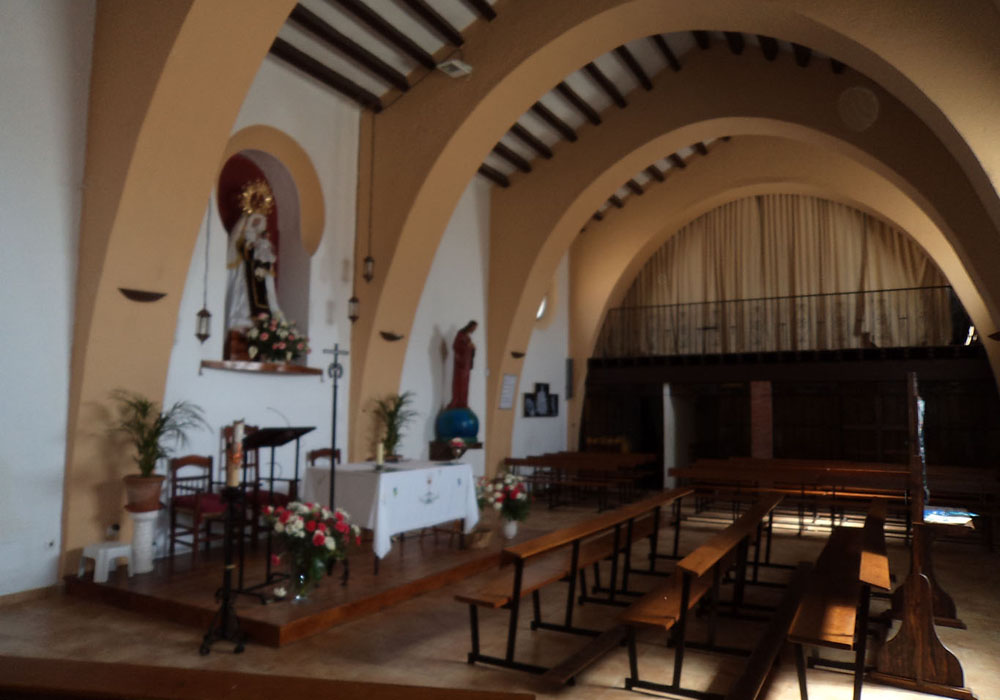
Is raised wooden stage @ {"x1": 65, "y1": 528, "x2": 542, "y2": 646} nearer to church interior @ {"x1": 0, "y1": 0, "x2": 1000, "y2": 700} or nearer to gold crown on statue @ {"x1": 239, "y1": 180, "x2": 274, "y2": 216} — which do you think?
church interior @ {"x1": 0, "y1": 0, "x2": 1000, "y2": 700}

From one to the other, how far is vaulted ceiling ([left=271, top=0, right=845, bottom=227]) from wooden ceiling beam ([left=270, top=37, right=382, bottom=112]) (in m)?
0.01

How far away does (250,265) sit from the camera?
7641 millimetres

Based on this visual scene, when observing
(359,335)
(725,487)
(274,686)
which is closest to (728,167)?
(725,487)

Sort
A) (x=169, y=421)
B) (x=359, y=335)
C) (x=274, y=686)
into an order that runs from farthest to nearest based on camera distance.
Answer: (x=359, y=335) → (x=169, y=421) → (x=274, y=686)

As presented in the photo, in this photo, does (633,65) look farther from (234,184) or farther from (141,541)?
(141,541)

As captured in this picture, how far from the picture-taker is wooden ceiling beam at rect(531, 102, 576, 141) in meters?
10.2

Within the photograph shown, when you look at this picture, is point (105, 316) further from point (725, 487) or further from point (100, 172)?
point (725, 487)

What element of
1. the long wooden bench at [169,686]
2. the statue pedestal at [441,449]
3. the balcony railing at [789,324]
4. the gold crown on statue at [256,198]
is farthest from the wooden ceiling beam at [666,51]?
the long wooden bench at [169,686]

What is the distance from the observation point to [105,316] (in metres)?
5.77

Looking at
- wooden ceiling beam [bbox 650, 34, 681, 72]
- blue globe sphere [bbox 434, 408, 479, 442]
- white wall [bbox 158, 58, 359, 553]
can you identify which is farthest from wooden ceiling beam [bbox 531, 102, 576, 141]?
blue globe sphere [bbox 434, 408, 479, 442]

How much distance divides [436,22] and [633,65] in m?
3.16

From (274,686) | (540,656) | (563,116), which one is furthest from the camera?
(563,116)

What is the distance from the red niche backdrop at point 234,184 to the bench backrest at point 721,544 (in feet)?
18.8

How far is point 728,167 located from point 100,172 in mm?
10322
